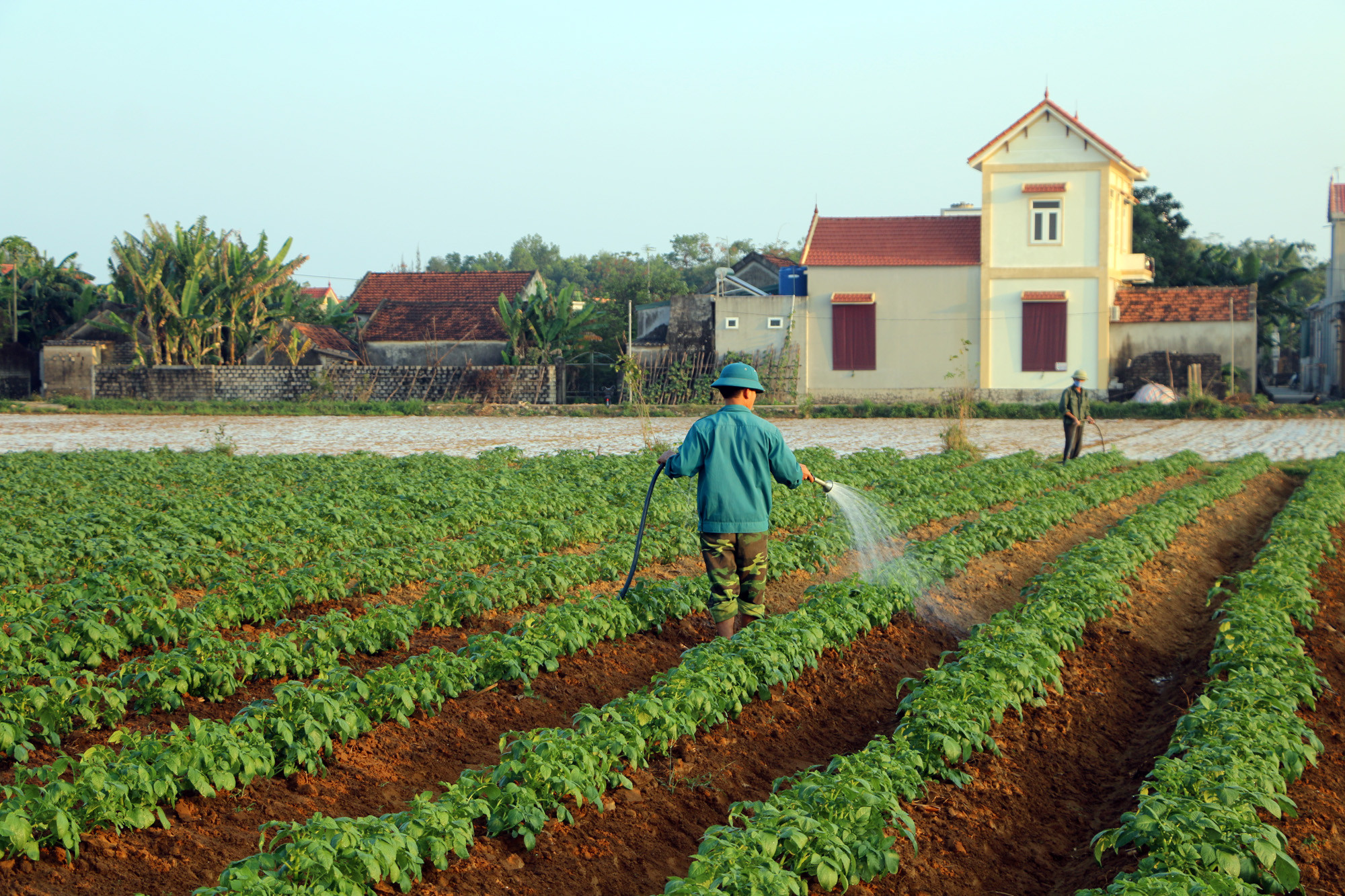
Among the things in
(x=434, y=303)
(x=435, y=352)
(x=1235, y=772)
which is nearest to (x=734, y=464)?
(x=1235, y=772)

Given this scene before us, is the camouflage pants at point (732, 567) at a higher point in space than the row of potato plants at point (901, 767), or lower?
higher

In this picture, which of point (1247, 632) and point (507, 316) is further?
point (507, 316)

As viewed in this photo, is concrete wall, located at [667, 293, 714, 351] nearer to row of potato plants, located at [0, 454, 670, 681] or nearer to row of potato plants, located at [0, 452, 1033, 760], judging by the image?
row of potato plants, located at [0, 454, 670, 681]

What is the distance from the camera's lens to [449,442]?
23422 millimetres

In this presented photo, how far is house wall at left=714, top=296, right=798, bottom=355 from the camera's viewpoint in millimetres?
35531

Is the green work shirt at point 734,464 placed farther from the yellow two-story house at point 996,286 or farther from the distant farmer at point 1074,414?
the yellow two-story house at point 996,286

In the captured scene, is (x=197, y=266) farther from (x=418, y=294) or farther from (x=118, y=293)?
(x=418, y=294)

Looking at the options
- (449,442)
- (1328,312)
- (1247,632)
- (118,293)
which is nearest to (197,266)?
(118,293)

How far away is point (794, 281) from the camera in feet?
119

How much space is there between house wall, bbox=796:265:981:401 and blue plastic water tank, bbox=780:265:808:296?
0.52m

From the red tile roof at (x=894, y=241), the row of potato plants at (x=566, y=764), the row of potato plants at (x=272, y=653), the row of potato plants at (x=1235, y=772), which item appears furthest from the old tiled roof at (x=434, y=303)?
the row of potato plants at (x=1235, y=772)

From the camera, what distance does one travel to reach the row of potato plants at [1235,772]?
3.94m

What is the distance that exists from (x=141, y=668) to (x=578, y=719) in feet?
8.08

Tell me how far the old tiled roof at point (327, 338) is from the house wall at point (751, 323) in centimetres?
1494
